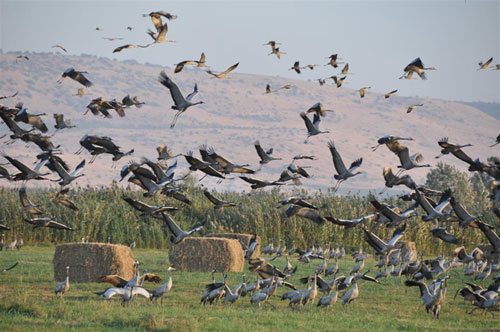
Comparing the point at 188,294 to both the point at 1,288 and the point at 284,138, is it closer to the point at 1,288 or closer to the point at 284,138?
the point at 1,288

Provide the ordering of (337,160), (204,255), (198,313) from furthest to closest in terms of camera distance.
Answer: (204,255) → (337,160) → (198,313)

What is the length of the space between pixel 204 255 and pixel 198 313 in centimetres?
848

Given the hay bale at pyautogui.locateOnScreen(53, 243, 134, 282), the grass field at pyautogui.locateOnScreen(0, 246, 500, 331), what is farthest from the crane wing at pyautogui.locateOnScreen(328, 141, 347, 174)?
the hay bale at pyautogui.locateOnScreen(53, 243, 134, 282)

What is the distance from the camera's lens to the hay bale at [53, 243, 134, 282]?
66.3ft

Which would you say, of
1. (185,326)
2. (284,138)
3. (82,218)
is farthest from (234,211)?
(284,138)

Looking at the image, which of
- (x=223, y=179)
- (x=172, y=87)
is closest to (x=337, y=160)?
(x=223, y=179)

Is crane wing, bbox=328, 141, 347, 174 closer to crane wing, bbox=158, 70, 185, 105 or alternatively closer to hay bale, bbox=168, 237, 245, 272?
crane wing, bbox=158, 70, 185, 105

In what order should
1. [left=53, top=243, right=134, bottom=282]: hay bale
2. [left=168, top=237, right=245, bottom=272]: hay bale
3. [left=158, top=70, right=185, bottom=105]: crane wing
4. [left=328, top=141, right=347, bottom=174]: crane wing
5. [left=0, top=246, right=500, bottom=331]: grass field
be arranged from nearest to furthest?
[left=0, top=246, right=500, bottom=331]: grass field → [left=158, top=70, right=185, bottom=105]: crane wing → [left=328, top=141, right=347, bottom=174]: crane wing → [left=53, top=243, right=134, bottom=282]: hay bale → [left=168, top=237, right=245, bottom=272]: hay bale

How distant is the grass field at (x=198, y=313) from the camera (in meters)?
13.7

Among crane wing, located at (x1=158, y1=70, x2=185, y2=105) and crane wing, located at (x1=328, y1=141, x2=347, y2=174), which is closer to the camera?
crane wing, located at (x1=158, y1=70, x2=185, y2=105)

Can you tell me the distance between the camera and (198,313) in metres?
15.2

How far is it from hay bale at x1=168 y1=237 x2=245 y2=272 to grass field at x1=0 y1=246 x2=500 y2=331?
A: 3067mm

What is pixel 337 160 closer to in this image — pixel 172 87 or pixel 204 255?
pixel 172 87

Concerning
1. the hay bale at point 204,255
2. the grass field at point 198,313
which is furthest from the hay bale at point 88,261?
the hay bale at point 204,255
